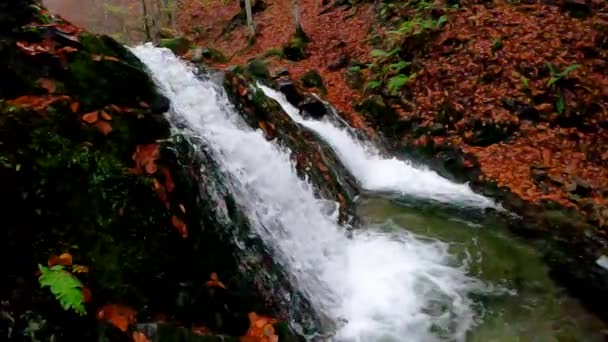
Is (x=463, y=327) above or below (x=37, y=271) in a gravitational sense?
below

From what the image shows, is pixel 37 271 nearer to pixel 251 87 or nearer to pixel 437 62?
pixel 251 87

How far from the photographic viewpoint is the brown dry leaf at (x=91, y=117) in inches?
144

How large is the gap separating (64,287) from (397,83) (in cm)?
889

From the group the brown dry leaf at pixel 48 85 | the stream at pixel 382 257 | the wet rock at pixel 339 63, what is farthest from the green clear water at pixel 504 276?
the wet rock at pixel 339 63

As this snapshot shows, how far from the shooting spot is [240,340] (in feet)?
11.3

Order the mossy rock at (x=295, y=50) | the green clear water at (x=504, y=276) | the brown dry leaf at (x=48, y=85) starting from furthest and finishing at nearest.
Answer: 1. the mossy rock at (x=295, y=50)
2. the green clear water at (x=504, y=276)
3. the brown dry leaf at (x=48, y=85)

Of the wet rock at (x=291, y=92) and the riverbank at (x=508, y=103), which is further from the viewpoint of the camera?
the wet rock at (x=291, y=92)

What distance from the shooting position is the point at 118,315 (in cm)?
280

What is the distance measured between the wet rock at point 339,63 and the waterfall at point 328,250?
641 cm

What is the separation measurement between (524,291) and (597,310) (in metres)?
0.73

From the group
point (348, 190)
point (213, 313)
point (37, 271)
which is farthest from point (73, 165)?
point (348, 190)

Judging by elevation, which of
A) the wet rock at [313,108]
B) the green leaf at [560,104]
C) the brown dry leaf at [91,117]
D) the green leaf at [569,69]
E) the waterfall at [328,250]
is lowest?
the waterfall at [328,250]

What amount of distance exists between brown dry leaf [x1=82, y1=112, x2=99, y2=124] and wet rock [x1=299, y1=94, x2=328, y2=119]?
668 centimetres

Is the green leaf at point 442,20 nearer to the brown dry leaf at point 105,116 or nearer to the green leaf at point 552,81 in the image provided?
the green leaf at point 552,81
